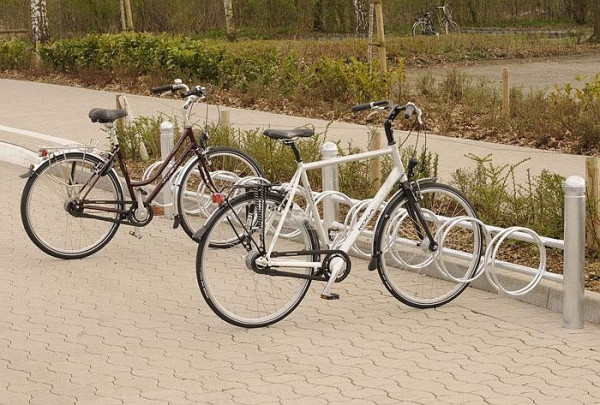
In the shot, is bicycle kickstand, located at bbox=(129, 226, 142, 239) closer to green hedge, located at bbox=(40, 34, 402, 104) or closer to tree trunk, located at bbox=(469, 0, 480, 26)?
green hedge, located at bbox=(40, 34, 402, 104)

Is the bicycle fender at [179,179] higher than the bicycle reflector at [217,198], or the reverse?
the bicycle fender at [179,179]

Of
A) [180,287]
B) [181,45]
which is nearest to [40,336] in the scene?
[180,287]

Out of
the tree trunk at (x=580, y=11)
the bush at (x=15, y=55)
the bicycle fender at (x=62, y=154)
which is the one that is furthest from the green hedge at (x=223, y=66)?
the tree trunk at (x=580, y=11)

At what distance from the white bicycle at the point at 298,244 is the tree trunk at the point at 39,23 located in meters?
22.3

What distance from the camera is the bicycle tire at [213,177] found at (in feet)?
31.3

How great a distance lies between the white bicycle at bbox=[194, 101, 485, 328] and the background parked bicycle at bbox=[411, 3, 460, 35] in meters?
31.2

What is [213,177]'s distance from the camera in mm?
9680

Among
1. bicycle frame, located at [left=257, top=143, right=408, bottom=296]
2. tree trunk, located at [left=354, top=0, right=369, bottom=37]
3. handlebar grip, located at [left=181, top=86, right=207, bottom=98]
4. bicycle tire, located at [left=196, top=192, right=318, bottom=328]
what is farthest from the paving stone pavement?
tree trunk, located at [left=354, top=0, right=369, bottom=37]

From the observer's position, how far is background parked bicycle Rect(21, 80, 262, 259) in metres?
9.25

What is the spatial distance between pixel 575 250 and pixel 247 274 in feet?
6.54

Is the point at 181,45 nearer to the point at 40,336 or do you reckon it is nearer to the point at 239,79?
the point at 239,79

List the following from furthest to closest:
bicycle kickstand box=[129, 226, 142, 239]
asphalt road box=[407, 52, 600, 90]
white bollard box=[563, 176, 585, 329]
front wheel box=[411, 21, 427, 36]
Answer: front wheel box=[411, 21, 427, 36] → asphalt road box=[407, 52, 600, 90] → bicycle kickstand box=[129, 226, 142, 239] → white bollard box=[563, 176, 585, 329]

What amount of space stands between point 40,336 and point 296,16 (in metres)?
41.2

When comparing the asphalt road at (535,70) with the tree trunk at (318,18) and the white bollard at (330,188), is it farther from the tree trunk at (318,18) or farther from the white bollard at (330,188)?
the tree trunk at (318,18)
